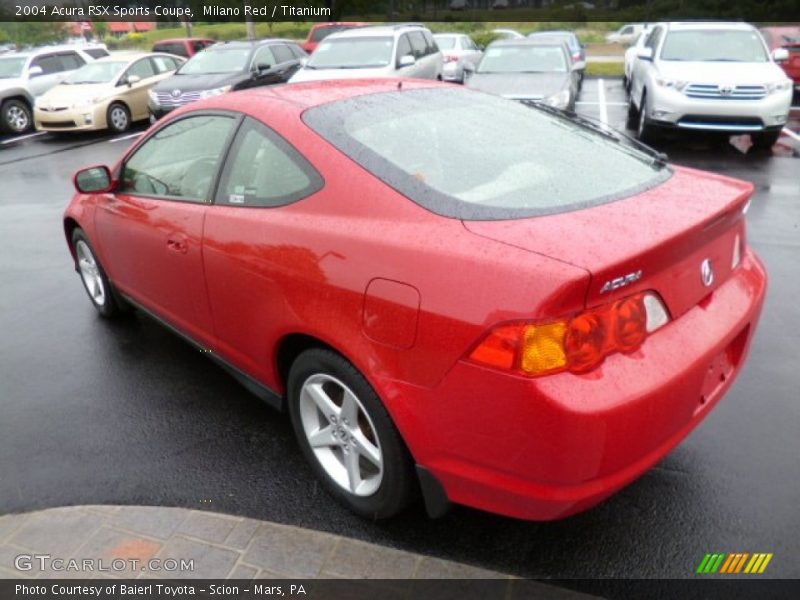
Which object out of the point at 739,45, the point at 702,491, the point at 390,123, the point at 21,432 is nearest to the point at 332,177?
the point at 390,123

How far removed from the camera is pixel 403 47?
11898 millimetres

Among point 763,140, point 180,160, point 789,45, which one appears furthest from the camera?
point 789,45

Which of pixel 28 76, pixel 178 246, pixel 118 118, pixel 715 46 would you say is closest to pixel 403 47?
pixel 715 46

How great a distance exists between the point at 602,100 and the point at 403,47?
490 centimetres

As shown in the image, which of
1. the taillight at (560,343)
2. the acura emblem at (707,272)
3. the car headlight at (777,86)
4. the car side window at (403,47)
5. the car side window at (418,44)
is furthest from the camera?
the car side window at (418,44)

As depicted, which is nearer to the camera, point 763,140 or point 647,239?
point 647,239

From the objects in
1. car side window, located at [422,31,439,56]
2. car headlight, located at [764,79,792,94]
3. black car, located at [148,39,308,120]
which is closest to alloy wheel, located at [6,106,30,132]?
black car, located at [148,39,308,120]

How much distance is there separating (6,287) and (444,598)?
4.70 meters

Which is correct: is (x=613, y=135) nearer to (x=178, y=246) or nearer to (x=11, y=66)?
(x=178, y=246)

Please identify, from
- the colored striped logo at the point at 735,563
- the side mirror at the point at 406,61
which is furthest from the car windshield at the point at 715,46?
the colored striped logo at the point at 735,563

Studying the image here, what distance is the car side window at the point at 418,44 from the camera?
12484 millimetres

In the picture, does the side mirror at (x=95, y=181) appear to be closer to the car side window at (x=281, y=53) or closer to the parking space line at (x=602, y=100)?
the parking space line at (x=602, y=100)

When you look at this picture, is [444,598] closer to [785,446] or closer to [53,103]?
[785,446]
